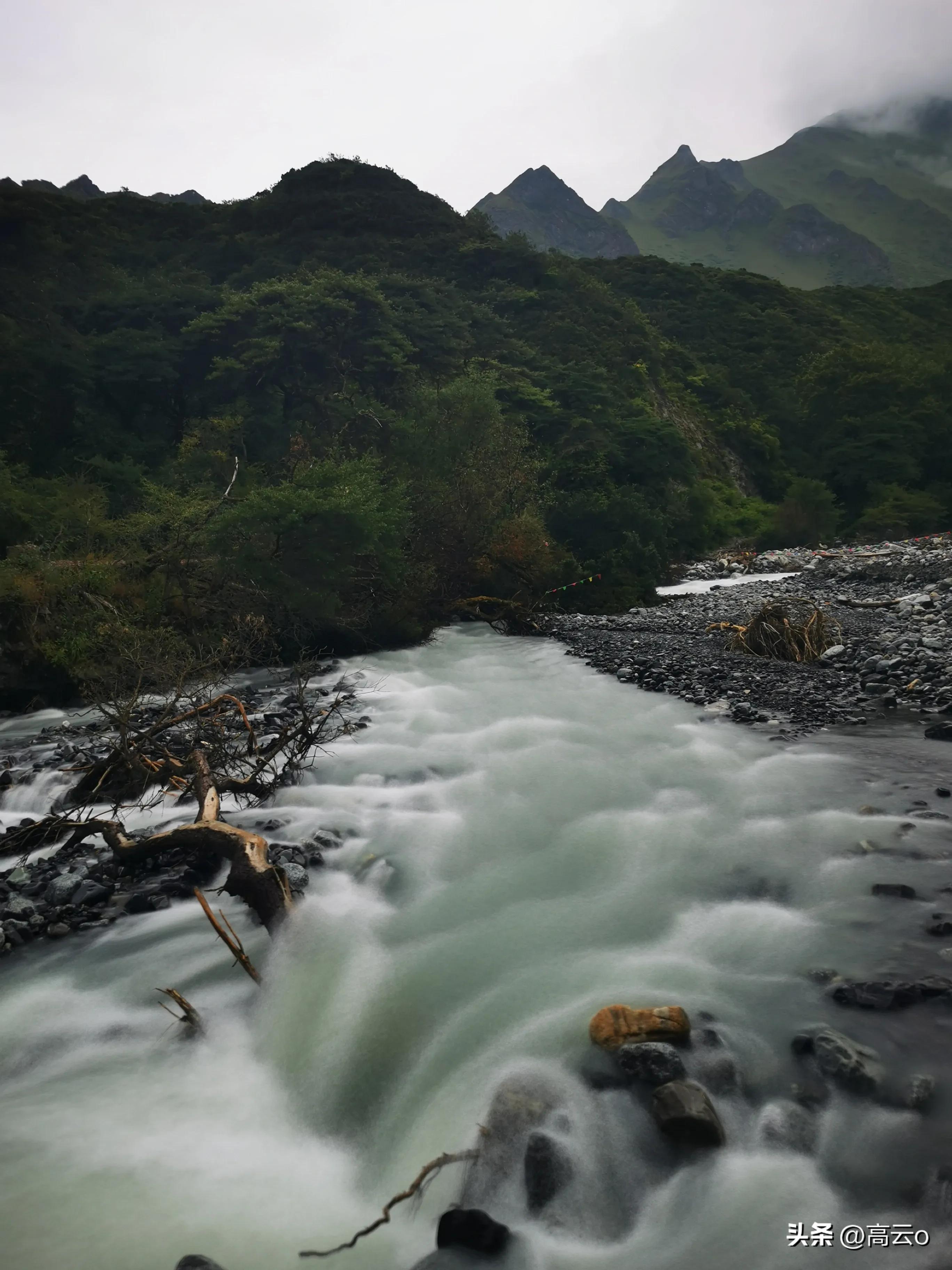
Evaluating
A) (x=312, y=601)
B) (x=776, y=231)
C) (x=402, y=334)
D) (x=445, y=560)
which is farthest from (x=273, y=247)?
(x=776, y=231)

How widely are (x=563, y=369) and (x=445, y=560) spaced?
19298 millimetres

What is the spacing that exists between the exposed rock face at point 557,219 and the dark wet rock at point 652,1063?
7371 inches

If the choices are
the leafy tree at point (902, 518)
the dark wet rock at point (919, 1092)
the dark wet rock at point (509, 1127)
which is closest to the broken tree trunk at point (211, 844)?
the dark wet rock at point (509, 1127)

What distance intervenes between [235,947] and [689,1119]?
3141 millimetres

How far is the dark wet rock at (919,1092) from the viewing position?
365 centimetres

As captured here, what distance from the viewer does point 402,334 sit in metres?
32.9

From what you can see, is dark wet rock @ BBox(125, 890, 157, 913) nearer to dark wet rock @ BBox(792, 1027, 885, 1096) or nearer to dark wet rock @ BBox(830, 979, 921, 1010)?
dark wet rock @ BBox(792, 1027, 885, 1096)

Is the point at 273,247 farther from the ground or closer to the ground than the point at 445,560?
farther from the ground

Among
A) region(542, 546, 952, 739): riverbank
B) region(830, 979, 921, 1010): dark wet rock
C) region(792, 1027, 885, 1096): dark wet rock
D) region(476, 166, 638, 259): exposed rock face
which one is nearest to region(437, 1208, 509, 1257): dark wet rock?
region(792, 1027, 885, 1096): dark wet rock

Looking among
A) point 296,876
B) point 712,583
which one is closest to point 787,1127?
point 296,876

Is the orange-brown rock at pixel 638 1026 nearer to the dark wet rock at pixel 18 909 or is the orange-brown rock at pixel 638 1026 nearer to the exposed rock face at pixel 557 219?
the dark wet rock at pixel 18 909

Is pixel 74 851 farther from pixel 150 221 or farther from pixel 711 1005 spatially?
pixel 150 221

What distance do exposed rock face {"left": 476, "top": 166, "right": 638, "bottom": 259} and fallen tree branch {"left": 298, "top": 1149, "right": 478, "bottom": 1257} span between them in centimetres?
18784

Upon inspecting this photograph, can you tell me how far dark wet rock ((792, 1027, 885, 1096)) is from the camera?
12.5 ft
